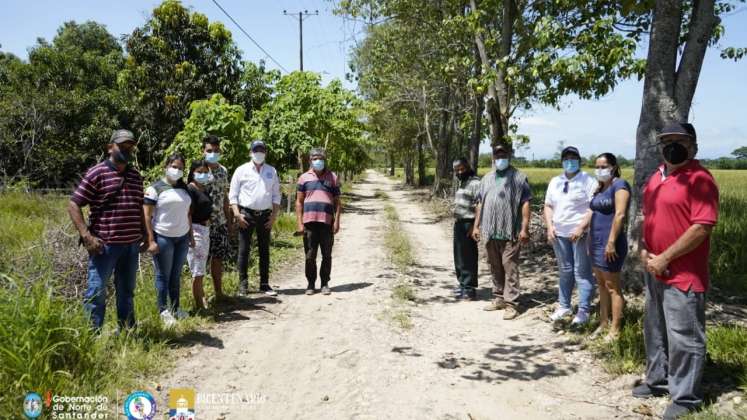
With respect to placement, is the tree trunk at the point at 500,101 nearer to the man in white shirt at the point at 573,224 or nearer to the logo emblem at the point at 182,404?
the man in white shirt at the point at 573,224

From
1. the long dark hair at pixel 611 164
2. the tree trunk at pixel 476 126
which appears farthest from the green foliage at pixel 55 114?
the long dark hair at pixel 611 164

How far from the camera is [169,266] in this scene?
203 inches

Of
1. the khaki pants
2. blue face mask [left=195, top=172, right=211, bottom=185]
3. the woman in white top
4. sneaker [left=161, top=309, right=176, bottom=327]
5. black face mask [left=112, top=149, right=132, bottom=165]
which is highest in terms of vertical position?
black face mask [left=112, top=149, right=132, bottom=165]

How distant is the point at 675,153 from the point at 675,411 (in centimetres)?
183

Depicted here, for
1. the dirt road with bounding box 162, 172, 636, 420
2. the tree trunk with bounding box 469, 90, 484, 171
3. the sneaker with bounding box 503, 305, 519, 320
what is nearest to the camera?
the dirt road with bounding box 162, 172, 636, 420

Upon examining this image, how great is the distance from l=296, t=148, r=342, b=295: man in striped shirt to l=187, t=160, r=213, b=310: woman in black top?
1.48 metres

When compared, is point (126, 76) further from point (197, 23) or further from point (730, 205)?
point (730, 205)

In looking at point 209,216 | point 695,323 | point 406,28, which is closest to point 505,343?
point 695,323

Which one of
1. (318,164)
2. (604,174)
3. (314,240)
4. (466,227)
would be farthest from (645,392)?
(318,164)

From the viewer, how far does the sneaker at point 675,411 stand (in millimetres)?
3350

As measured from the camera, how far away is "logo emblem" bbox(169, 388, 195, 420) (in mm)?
3576

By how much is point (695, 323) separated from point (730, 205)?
11.0 metres

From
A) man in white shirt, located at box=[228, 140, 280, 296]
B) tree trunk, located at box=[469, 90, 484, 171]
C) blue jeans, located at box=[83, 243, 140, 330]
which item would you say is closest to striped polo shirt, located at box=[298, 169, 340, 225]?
man in white shirt, located at box=[228, 140, 280, 296]

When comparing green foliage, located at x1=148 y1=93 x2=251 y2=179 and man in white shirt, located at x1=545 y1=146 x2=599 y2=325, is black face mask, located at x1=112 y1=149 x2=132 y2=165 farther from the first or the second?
green foliage, located at x1=148 y1=93 x2=251 y2=179
